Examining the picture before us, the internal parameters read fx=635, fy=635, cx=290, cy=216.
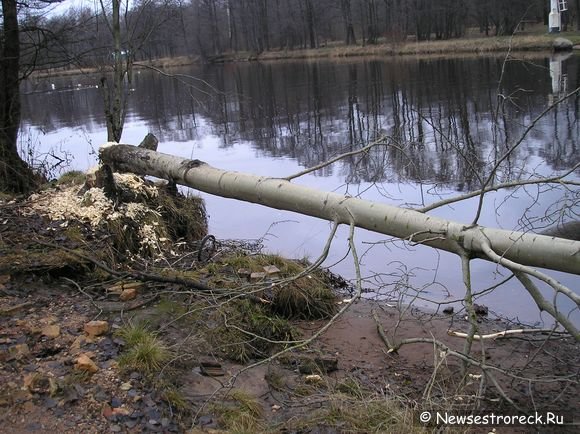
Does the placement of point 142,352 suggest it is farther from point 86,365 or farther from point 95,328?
point 95,328

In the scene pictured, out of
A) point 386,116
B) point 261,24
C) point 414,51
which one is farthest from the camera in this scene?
point 261,24

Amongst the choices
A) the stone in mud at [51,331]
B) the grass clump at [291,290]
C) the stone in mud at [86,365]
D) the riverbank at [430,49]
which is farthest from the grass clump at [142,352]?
the riverbank at [430,49]

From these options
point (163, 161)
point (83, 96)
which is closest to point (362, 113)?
point (163, 161)

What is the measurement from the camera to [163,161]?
7672 mm

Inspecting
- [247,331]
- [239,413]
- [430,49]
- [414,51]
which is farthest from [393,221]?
[414,51]

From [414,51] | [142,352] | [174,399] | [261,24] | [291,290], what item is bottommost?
[291,290]

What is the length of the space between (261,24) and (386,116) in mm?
63334

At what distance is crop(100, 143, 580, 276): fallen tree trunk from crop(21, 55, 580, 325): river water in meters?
0.33

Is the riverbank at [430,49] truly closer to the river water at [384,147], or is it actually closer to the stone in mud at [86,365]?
the river water at [384,147]

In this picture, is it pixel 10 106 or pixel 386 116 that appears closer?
pixel 10 106

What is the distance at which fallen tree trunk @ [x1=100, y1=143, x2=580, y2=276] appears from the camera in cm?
450

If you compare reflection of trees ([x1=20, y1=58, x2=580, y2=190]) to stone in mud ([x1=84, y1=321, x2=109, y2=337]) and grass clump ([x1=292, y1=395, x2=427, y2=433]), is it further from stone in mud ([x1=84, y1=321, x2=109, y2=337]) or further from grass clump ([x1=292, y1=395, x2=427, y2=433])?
stone in mud ([x1=84, y1=321, x2=109, y2=337])

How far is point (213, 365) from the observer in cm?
483

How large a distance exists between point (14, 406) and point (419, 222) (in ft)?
10.2
